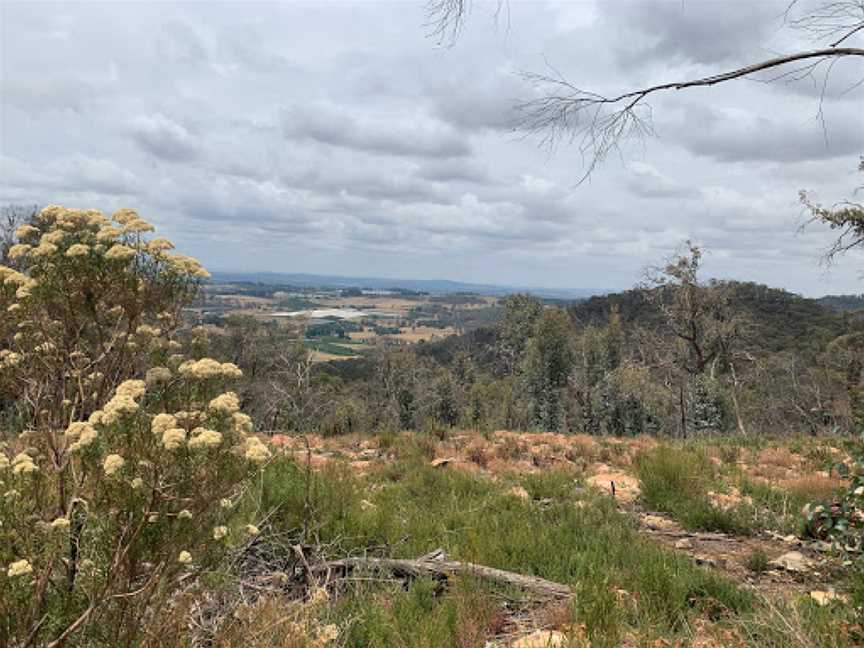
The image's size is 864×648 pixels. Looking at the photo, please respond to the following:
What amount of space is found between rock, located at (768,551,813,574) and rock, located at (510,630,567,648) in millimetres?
2828

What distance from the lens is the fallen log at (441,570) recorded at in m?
4.14

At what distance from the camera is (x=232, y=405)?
2.30 meters

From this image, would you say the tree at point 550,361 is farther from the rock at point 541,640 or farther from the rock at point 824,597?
the rock at point 541,640

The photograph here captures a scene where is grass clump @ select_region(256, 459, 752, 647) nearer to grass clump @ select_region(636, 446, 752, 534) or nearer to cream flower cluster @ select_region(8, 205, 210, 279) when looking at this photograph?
grass clump @ select_region(636, 446, 752, 534)

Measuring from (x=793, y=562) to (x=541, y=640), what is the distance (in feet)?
10.4

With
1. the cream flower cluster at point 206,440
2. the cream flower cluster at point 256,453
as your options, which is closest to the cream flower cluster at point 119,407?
the cream flower cluster at point 206,440

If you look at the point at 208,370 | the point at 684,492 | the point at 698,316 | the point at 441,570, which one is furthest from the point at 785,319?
the point at 208,370

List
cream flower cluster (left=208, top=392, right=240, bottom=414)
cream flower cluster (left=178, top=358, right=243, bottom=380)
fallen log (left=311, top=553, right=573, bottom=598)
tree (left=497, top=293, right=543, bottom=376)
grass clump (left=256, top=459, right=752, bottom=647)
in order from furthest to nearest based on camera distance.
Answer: tree (left=497, top=293, right=543, bottom=376), fallen log (left=311, top=553, right=573, bottom=598), grass clump (left=256, top=459, right=752, bottom=647), cream flower cluster (left=178, top=358, right=243, bottom=380), cream flower cluster (left=208, top=392, right=240, bottom=414)

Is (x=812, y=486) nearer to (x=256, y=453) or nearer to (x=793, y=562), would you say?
(x=793, y=562)

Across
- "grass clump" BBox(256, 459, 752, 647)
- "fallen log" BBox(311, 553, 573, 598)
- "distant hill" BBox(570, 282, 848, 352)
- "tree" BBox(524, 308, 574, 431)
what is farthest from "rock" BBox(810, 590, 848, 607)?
"tree" BBox(524, 308, 574, 431)

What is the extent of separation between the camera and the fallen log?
163 inches

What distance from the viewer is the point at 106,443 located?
88.0 inches

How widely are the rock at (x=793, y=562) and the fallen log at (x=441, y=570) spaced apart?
2.30 m

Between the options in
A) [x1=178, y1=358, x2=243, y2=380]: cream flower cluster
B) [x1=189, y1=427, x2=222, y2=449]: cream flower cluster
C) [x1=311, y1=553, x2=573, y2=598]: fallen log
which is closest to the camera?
[x1=189, y1=427, x2=222, y2=449]: cream flower cluster
